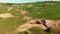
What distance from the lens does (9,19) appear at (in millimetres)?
6332

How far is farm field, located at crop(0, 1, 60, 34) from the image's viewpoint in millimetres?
5793

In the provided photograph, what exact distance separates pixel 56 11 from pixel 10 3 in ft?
6.68

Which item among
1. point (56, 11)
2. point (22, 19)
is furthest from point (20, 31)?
point (56, 11)

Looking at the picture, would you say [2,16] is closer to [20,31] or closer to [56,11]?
[20,31]

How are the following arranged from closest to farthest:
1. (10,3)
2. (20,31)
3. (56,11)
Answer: (20,31) < (56,11) < (10,3)

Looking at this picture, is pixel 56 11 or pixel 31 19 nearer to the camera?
pixel 31 19

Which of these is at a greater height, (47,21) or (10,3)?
(10,3)

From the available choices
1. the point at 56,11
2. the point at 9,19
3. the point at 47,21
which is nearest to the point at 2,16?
the point at 9,19

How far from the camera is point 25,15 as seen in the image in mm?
6547

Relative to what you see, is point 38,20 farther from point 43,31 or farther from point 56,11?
point 56,11

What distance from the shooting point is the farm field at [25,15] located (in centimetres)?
579

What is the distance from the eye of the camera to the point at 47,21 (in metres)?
6.16

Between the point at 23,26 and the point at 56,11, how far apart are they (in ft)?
5.44

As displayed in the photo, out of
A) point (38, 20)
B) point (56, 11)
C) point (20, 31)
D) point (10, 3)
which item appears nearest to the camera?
point (20, 31)
